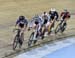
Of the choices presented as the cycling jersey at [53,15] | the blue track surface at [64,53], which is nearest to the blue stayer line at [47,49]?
the blue track surface at [64,53]

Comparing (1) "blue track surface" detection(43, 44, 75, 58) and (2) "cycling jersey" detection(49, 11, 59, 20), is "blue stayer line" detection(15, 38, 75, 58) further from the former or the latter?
(2) "cycling jersey" detection(49, 11, 59, 20)

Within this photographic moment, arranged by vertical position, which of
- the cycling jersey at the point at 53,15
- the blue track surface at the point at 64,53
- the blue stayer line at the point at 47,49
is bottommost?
the blue track surface at the point at 64,53

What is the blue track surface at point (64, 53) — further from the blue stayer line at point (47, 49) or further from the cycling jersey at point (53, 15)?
the cycling jersey at point (53, 15)

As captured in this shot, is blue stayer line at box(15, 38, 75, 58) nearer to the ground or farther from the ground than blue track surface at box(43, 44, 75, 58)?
farther from the ground

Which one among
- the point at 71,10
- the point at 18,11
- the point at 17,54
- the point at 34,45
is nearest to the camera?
the point at 17,54

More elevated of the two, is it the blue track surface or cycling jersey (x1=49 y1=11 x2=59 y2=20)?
cycling jersey (x1=49 y1=11 x2=59 y2=20)

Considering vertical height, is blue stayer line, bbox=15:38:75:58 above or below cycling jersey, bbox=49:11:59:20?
below

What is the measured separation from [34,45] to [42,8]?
481mm

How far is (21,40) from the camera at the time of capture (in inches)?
78.2

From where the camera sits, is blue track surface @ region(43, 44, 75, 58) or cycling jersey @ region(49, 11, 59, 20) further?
cycling jersey @ region(49, 11, 59, 20)

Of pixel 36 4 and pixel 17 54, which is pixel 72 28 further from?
pixel 17 54

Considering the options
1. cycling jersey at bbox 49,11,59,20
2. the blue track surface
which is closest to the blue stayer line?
the blue track surface

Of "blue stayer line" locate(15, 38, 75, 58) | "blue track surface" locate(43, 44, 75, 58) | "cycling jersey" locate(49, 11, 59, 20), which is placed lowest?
"blue track surface" locate(43, 44, 75, 58)

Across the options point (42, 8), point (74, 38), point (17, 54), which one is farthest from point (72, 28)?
point (17, 54)
